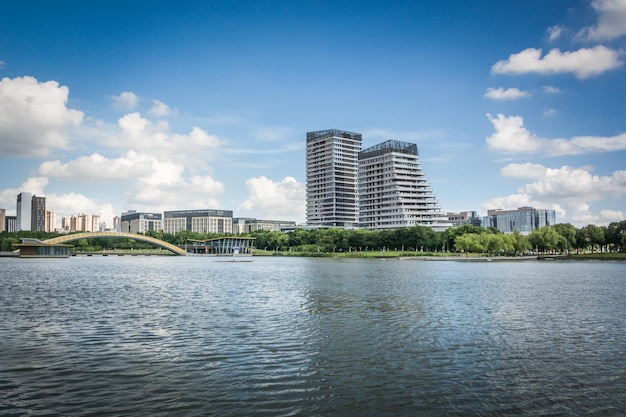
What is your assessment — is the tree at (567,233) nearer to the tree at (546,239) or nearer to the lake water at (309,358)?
the tree at (546,239)

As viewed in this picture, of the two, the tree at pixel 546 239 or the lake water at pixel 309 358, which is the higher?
the tree at pixel 546 239

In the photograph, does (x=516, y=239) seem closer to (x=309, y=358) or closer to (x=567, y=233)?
(x=567, y=233)

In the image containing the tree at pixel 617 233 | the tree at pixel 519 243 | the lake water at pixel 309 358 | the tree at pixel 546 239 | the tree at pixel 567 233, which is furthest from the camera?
the tree at pixel 567 233

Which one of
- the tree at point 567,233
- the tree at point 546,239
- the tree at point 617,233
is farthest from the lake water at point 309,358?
the tree at point 567,233

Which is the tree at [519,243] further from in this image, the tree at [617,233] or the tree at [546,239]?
the tree at [617,233]

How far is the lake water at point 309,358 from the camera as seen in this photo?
15250mm

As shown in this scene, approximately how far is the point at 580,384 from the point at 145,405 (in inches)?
573

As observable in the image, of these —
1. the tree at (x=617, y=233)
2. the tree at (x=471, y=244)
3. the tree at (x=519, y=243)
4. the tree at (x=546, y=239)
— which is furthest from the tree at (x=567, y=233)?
the tree at (x=471, y=244)

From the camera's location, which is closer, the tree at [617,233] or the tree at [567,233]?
the tree at [617,233]

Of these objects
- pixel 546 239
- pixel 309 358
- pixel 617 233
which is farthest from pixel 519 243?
pixel 309 358

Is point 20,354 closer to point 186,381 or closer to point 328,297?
point 186,381

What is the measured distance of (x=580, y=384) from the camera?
17.6m

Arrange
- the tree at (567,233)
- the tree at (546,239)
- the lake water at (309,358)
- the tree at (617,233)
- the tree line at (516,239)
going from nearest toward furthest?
the lake water at (309,358) → the tree at (617,233) → the tree line at (516,239) → the tree at (546,239) → the tree at (567,233)

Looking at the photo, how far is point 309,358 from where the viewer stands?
68.3ft
